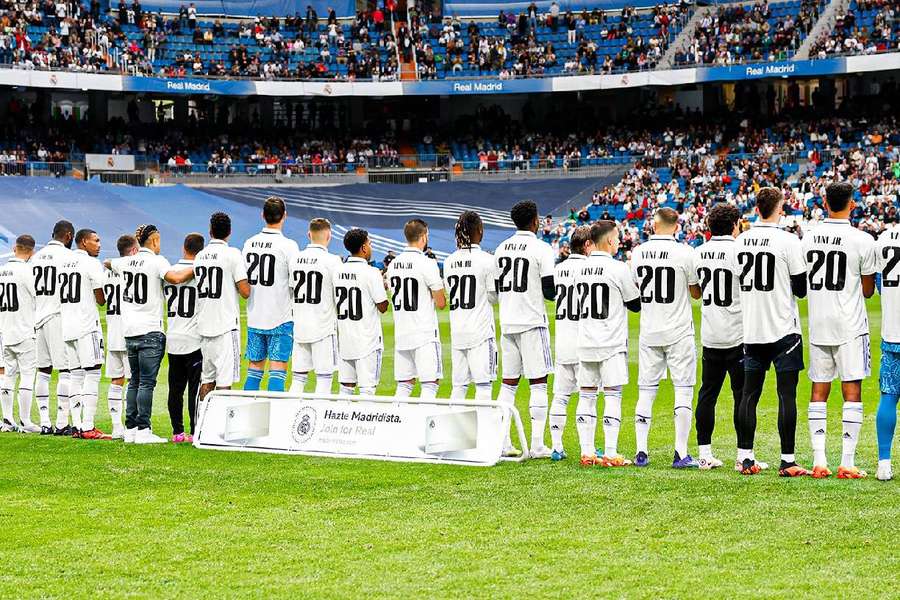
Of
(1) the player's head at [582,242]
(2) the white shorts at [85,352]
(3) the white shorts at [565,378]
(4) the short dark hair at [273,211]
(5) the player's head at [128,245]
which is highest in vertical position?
(4) the short dark hair at [273,211]

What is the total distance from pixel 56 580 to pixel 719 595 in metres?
3.64

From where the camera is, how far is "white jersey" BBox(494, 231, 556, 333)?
416 inches

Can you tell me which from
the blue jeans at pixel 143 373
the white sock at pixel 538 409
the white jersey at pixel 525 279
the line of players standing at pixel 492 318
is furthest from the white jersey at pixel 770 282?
the blue jeans at pixel 143 373

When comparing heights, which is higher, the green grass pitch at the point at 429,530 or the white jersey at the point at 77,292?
the white jersey at the point at 77,292

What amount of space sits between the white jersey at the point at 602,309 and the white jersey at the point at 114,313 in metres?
4.80

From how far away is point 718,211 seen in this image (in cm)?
974

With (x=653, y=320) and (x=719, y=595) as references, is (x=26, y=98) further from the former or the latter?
(x=719, y=595)

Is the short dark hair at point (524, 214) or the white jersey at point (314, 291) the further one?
the white jersey at point (314, 291)

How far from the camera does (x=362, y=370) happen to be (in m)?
11.9

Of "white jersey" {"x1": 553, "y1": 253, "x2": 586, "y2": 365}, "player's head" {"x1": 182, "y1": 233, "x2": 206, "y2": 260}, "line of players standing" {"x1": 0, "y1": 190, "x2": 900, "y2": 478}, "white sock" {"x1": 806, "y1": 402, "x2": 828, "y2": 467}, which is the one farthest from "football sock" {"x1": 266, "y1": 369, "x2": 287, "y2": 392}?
"white sock" {"x1": 806, "y1": 402, "x2": 828, "y2": 467}

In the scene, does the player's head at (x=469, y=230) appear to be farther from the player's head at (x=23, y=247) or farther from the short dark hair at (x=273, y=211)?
the player's head at (x=23, y=247)

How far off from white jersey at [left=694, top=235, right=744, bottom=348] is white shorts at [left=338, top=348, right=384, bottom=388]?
3496mm

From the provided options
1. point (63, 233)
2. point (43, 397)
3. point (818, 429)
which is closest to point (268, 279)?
point (63, 233)

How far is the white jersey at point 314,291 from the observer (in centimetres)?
1180
